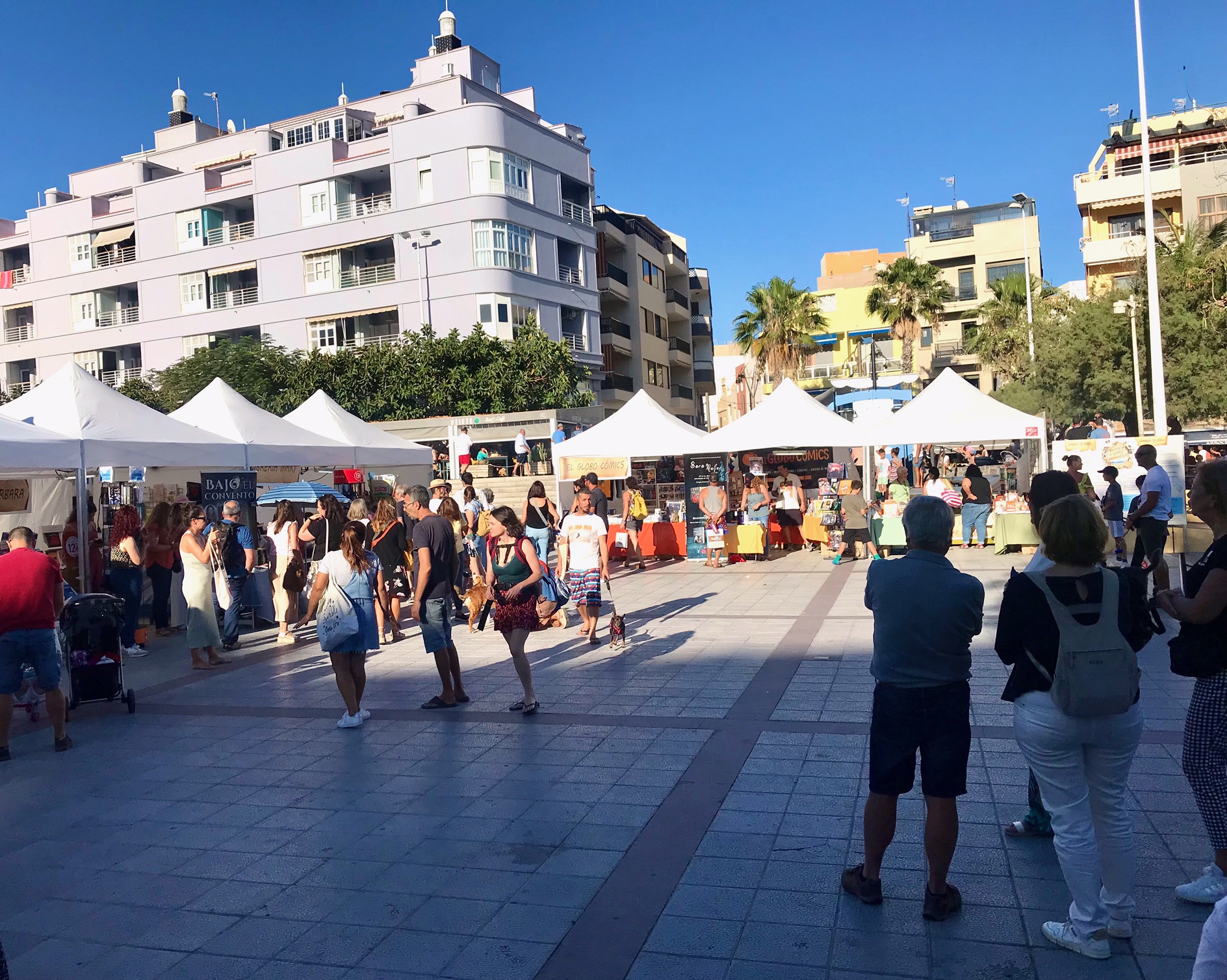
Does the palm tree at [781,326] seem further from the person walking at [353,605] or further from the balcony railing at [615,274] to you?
the person walking at [353,605]

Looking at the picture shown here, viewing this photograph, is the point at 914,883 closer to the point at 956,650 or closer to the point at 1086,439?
the point at 956,650

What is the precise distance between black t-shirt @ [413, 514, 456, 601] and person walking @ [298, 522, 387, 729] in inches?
17.8

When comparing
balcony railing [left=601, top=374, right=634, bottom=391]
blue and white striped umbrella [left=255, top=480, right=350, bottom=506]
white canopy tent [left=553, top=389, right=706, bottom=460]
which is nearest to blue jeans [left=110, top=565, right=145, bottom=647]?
blue and white striped umbrella [left=255, top=480, right=350, bottom=506]

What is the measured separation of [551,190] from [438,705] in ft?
115

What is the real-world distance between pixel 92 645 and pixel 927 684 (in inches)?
279

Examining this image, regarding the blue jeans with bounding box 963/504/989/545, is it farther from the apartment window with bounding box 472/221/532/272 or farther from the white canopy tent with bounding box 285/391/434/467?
the apartment window with bounding box 472/221/532/272

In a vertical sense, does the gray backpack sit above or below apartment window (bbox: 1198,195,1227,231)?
below

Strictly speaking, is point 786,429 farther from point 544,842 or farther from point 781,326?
point 781,326

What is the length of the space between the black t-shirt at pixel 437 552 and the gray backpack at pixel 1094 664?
16.8ft

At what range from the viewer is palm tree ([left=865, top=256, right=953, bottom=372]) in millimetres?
42281

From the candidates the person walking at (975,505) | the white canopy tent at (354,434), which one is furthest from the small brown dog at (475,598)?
the person walking at (975,505)

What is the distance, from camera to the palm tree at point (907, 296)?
139 ft

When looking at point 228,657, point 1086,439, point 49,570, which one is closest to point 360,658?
point 49,570

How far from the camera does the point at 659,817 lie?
5.02 meters
